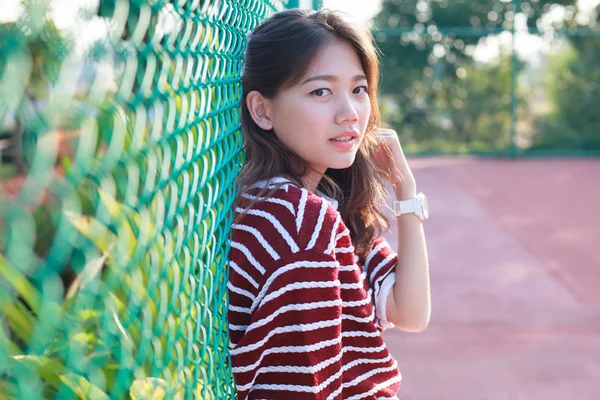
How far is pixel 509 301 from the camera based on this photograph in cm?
480

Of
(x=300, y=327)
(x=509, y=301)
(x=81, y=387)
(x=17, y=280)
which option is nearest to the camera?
(x=17, y=280)

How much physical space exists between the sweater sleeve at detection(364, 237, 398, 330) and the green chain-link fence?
1.69ft

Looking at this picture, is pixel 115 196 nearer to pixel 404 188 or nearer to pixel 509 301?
pixel 404 188

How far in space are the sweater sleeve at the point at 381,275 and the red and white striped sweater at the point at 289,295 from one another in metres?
0.34

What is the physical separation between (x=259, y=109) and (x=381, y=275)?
51cm

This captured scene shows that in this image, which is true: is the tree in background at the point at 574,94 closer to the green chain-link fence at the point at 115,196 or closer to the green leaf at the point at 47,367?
the green chain-link fence at the point at 115,196

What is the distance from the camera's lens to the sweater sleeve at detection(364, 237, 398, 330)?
6.15ft

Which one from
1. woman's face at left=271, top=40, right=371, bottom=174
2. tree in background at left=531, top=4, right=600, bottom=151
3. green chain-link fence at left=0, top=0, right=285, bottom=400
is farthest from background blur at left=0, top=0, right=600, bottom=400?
tree in background at left=531, top=4, right=600, bottom=151

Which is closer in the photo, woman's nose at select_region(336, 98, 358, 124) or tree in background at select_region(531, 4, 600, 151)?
woman's nose at select_region(336, 98, 358, 124)

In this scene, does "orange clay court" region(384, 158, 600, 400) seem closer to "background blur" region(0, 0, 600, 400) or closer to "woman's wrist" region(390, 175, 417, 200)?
"background blur" region(0, 0, 600, 400)

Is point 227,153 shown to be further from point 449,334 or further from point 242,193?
point 449,334

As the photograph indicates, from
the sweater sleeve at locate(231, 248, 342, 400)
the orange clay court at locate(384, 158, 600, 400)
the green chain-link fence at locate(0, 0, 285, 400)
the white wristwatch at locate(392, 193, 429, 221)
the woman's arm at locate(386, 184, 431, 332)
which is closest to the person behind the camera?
the green chain-link fence at locate(0, 0, 285, 400)

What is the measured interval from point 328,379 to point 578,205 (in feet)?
25.4

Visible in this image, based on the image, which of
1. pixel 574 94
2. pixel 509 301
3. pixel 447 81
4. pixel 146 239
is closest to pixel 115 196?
pixel 146 239
